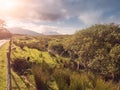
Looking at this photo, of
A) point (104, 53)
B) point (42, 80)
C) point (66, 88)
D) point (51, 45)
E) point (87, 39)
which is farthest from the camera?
point (51, 45)

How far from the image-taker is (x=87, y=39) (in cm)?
2069

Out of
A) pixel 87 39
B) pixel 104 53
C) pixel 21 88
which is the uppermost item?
pixel 87 39

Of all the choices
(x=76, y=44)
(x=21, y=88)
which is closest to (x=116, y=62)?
(x=76, y=44)

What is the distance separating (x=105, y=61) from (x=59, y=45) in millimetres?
19659

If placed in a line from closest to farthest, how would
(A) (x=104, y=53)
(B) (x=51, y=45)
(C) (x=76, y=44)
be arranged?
(A) (x=104, y=53), (C) (x=76, y=44), (B) (x=51, y=45)

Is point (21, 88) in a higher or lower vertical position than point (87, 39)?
lower

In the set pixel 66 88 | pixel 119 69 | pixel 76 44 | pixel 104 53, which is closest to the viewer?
pixel 66 88

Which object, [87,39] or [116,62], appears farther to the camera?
[87,39]

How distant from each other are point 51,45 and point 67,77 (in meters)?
26.9

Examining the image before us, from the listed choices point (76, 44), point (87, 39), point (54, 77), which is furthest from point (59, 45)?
point (54, 77)

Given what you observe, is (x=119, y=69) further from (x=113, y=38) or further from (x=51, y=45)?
(x=51, y=45)

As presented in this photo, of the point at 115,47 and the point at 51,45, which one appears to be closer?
the point at 115,47

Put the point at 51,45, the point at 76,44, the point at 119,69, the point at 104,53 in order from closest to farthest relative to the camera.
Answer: the point at 119,69 → the point at 104,53 → the point at 76,44 → the point at 51,45

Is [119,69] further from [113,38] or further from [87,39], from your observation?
[87,39]
